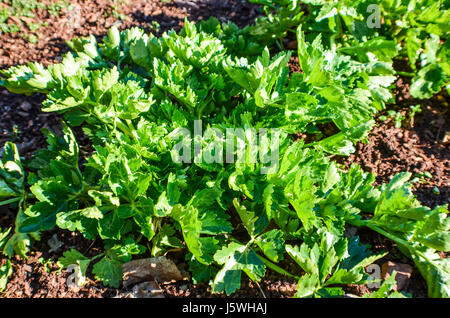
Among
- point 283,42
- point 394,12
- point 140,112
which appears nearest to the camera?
point 140,112

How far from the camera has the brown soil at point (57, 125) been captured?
7.47ft

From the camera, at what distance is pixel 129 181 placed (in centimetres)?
216

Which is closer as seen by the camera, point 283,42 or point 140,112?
point 140,112

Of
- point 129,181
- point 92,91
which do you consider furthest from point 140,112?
point 129,181

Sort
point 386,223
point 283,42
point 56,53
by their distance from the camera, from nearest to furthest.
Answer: point 386,223 < point 56,53 < point 283,42

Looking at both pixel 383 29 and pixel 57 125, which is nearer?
pixel 57 125

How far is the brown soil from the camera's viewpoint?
228cm

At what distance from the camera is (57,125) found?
3.03 meters

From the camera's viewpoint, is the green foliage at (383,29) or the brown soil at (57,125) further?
the green foliage at (383,29)

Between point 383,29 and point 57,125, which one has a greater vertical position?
point 383,29

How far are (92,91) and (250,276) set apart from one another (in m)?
1.47

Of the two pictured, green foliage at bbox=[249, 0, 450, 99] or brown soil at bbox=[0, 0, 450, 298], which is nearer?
brown soil at bbox=[0, 0, 450, 298]
